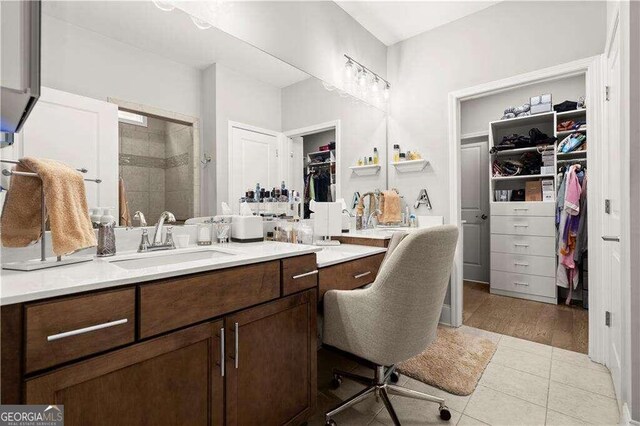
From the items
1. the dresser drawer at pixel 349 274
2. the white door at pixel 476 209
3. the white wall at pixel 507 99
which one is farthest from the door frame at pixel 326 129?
the white door at pixel 476 209

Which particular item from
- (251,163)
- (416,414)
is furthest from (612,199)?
(251,163)

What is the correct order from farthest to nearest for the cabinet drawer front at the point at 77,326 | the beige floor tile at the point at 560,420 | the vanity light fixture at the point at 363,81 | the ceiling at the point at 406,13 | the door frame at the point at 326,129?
the vanity light fixture at the point at 363,81
the ceiling at the point at 406,13
the door frame at the point at 326,129
the beige floor tile at the point at 560,420
the cabinet drawer front at the point at 77,326

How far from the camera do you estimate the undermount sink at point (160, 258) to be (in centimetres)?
126

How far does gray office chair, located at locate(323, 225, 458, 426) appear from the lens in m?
1.23

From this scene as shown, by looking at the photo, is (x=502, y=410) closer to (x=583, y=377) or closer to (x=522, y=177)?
(x=583, y=377)

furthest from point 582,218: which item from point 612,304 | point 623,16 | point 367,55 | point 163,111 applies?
point 163,111

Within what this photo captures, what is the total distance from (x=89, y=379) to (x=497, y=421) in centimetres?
175

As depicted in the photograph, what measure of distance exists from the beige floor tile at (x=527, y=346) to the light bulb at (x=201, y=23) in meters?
2.97

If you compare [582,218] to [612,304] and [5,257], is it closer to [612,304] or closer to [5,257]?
[612,304]

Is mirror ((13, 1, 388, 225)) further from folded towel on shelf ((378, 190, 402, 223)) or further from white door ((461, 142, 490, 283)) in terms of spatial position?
white door ((461, 142, 490, 283))

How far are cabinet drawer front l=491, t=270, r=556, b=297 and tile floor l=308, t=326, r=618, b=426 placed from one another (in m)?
1.39

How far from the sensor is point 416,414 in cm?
157

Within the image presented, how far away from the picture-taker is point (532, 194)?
358 cm

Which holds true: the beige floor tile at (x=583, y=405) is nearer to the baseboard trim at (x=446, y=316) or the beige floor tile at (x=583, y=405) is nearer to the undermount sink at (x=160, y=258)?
the baseboard trim at (x=446, y=316)
